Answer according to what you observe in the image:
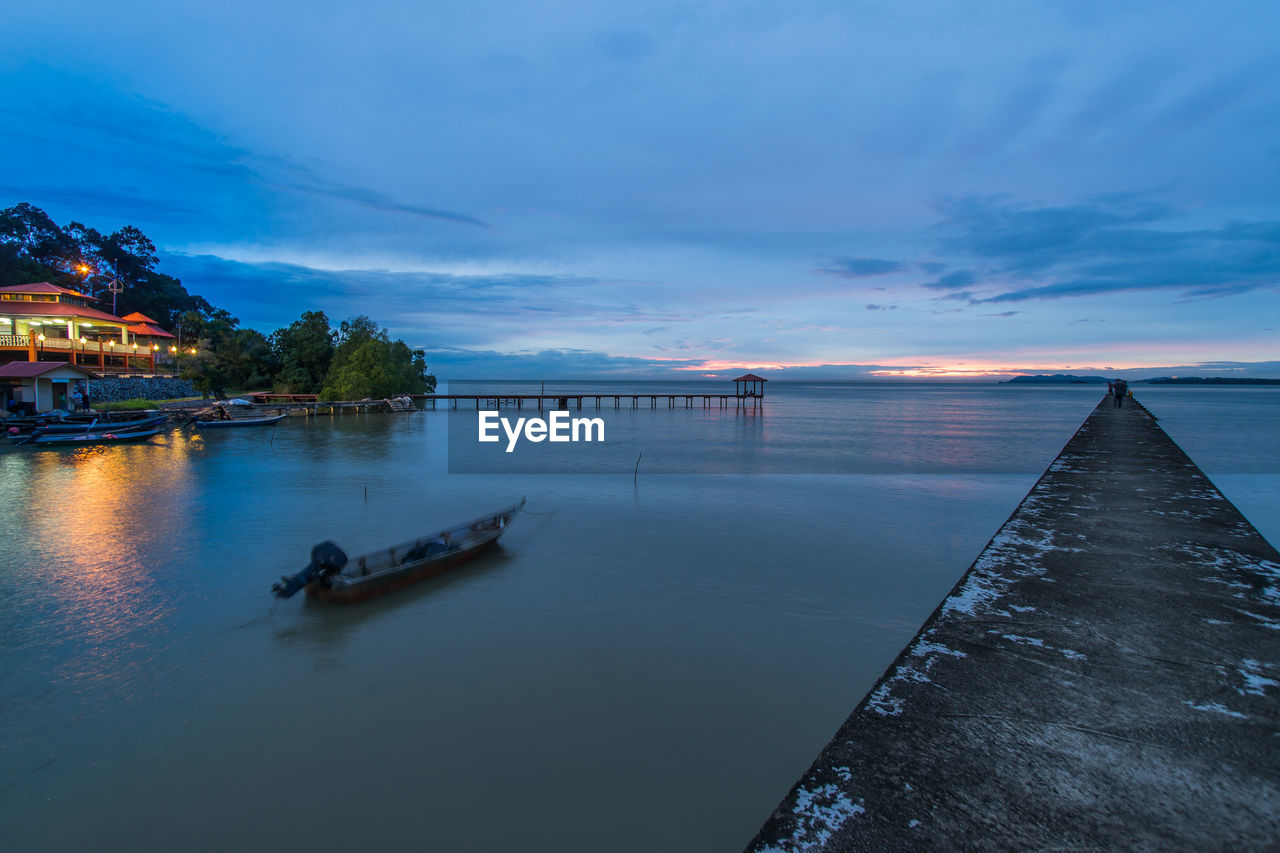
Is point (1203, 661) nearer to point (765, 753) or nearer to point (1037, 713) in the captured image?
point (1037, 713)

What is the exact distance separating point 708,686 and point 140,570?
1079 cm

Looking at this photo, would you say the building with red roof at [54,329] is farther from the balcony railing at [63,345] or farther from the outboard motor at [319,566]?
the outboard motor at [319,566]

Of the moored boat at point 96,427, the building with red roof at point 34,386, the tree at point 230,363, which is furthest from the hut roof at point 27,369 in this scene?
the tree at point 230,363

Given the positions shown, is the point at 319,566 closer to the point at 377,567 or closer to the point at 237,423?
the point at 377,567

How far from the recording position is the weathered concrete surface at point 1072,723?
2666 mm

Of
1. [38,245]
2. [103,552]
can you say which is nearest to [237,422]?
[103,552]

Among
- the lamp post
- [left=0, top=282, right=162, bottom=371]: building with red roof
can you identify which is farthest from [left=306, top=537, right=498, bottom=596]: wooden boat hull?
the lamp post

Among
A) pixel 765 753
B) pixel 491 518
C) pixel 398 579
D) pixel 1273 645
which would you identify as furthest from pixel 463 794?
pixel 491 518

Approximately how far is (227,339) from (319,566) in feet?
183

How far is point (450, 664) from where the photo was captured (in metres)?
7.75

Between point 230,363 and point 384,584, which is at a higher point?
point 230,363

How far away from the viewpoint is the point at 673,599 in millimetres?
9750

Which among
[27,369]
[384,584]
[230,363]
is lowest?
[384,584]

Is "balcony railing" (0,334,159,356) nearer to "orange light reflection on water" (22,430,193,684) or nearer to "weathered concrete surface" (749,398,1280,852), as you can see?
"orange light reflection on water" (22,430,193,684)
